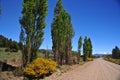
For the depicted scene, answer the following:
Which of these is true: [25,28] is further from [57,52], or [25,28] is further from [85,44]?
[85,44]

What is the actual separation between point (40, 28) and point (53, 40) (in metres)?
10.5

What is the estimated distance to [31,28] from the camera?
84.3ft

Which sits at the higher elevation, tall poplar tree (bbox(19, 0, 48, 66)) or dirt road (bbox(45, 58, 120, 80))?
tall poplar tree (bbox(19, 0, 48, 66))

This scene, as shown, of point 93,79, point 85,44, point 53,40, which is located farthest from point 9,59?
point 85,44

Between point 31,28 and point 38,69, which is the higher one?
point 31,28

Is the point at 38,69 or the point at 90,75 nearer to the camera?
the point at 38,69

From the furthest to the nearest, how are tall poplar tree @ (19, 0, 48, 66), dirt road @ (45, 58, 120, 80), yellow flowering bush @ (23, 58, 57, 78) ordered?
tall poplar tree @ (19, 0, 48, 66) → yellow flowering bush @ (23, 58, 57, 78) → dirt road @ (45, 58, 120, 80)

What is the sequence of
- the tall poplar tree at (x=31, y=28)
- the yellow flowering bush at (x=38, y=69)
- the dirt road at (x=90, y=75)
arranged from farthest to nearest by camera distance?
the tall poplar tree at (x=31, y=28), the yellow flowering bush at (x=38, y=69), the dirt road at (x=90, y=75)

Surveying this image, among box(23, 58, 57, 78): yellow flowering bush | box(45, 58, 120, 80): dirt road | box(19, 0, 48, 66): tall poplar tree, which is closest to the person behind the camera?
box(45, 58, 120, 80): dirt road

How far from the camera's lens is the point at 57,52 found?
37844mm

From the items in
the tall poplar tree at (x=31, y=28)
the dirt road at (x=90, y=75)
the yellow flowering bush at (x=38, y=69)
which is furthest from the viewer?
the tall poplar tree at (x=31, y=28)

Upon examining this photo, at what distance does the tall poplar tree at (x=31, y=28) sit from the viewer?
83.0 feet

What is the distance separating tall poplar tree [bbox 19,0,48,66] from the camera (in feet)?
83.0

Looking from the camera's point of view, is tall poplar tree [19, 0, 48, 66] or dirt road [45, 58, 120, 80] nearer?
dirt road [45, 58, 120, 80]
